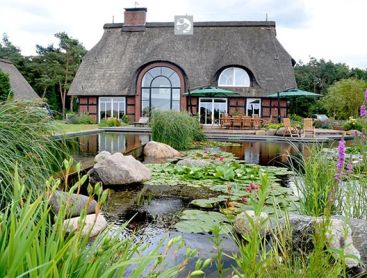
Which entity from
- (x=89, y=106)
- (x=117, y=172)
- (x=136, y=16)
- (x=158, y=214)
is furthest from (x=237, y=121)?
(x=158, y=214)

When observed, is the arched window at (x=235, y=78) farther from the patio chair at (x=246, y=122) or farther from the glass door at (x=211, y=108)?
the patio chair at (x=246, y=122)

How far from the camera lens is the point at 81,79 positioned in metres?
24.4

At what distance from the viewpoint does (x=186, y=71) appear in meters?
23.0

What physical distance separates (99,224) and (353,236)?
2.33m

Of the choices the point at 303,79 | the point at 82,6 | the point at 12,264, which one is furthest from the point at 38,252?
the point at 303,79

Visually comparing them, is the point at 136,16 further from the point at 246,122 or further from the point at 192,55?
the point at 246,122

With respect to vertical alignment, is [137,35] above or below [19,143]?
above

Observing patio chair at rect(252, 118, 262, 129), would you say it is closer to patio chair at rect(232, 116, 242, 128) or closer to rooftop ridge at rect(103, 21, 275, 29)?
patio chair at rect(232, 116, 242, 128)

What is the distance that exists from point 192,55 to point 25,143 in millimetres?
21555

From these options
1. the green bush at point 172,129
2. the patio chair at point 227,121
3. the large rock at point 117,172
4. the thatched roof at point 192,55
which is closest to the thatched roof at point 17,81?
the thatched roof at point 192,55

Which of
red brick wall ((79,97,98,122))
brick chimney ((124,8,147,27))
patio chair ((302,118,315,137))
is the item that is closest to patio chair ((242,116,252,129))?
patio chair ((302,118,315,137))

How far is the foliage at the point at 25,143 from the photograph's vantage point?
2.98m

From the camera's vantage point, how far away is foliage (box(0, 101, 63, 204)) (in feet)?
9.77

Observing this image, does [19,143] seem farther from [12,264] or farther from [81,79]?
[81,79]
